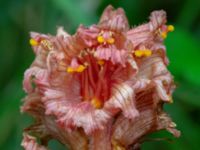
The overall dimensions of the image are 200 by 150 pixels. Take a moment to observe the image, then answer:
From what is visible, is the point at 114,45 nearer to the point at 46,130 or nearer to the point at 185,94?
the point at 46,130

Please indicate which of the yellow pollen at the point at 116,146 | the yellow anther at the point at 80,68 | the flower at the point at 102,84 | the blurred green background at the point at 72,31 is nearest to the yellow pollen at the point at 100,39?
the flower at the point at 102,84

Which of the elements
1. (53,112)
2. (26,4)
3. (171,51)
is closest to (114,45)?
(53,112)

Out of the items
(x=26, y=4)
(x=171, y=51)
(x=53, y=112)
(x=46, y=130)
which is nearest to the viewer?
(x=53, y=112)

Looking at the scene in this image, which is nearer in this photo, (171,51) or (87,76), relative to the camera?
(87,76)

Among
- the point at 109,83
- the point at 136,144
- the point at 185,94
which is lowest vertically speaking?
the point at 136,144

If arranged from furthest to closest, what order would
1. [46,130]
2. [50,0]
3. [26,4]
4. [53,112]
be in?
[26,4] < [50,0] < [46,130] < [53,112]

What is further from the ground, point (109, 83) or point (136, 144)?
point (109, 83)

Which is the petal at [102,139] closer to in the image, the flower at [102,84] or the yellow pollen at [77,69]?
the flower at [102,84]
